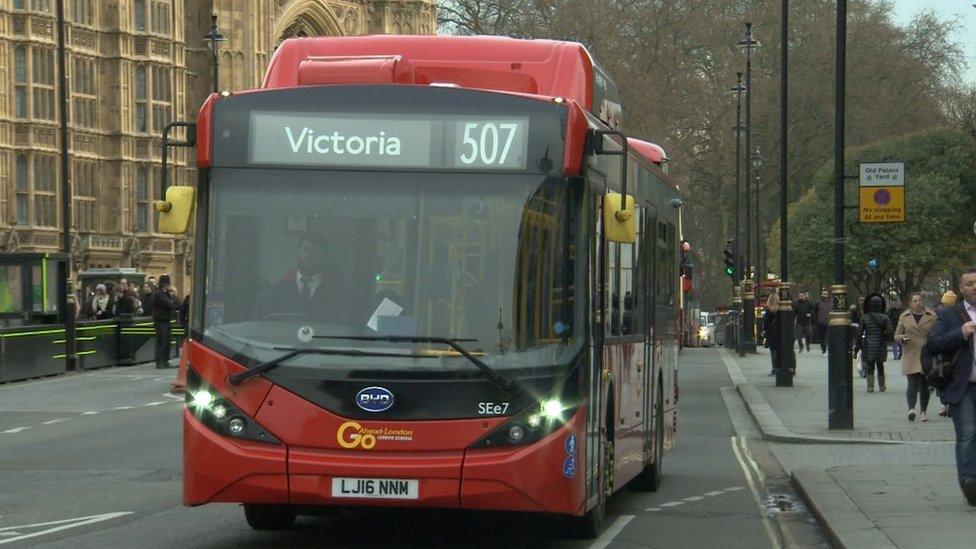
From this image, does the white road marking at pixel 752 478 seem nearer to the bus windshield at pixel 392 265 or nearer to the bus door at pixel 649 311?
the bus door at pixel 649 311

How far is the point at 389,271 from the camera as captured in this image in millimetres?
10594

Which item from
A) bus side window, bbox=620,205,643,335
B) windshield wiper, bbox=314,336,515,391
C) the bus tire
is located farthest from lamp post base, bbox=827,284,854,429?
windshield wiper, bbox=314,336,515,391

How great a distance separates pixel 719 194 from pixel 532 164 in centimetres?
6543

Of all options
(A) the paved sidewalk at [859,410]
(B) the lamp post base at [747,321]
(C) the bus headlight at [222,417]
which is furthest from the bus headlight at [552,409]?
(B) the lamp post base at [747,321]

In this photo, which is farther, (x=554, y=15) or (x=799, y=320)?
(x=554, y=15)

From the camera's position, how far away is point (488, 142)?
10805 millimetres

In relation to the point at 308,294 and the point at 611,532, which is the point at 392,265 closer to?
the point at 308,294

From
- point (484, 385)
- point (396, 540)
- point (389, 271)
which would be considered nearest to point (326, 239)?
point (389, 271)

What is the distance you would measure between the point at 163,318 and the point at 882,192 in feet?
61.2

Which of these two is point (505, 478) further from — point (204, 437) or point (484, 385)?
point (204, 437)

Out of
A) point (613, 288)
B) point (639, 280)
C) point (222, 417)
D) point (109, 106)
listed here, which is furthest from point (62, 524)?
point (109, 106)

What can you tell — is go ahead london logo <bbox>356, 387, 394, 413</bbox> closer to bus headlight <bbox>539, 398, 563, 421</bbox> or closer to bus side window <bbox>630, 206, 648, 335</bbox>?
bus headlight <bbox>539, 398, 563, 421</bbox>

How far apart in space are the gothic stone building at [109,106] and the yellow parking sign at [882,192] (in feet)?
151

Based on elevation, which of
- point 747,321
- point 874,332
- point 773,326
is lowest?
point 747,321
